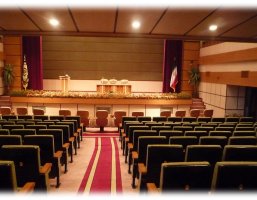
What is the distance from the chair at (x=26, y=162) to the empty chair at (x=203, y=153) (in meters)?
1.74

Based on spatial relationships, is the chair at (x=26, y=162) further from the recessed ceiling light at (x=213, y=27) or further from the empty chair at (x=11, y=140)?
the recessed ceiling light at (x=213, y=27)

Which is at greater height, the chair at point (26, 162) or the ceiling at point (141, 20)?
the ceiling at point (141, 20)

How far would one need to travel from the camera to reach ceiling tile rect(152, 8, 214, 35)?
188 inches

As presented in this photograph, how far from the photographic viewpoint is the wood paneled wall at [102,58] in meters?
16.8

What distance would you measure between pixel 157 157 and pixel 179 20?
313cm

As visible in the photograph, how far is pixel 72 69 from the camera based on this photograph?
16922 millimetres

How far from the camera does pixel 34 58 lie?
51.5 feet

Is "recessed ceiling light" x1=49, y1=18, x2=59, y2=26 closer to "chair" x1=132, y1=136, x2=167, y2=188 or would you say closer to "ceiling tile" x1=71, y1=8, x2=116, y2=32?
"ceiling tile" x1=71, y1=8, x2=116, y2=32

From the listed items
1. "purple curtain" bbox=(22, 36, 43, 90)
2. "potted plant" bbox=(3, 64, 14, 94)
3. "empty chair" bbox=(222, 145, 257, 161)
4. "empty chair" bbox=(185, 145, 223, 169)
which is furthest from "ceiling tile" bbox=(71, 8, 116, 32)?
"purple curtain" bbox=(22, 36, 43, 90)

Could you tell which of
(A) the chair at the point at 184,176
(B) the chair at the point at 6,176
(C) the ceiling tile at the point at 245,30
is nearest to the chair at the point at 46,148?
(B) the chair at the point at 6,176

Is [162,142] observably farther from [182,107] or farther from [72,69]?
[72,69]

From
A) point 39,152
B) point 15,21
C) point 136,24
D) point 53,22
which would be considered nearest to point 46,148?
point 39,152

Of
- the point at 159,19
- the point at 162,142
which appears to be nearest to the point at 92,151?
the point at 162,142
